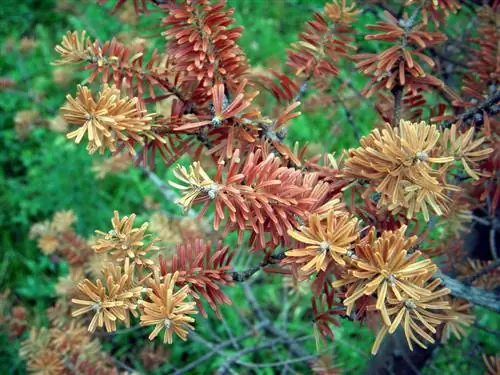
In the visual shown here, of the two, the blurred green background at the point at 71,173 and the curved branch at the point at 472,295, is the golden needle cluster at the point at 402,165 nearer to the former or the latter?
the curved branch at the point at 472,295

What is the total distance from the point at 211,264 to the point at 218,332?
5.10ft

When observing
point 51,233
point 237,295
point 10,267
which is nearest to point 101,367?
point 51,233

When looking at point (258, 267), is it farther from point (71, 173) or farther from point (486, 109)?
point (71, 173)

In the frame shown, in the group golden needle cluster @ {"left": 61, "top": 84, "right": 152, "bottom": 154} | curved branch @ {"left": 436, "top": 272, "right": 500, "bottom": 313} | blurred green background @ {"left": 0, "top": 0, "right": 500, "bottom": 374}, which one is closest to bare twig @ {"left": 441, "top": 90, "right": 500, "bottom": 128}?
curved branch @ {"left": 436, "top": 272, "right": 500, "bottom": 313}

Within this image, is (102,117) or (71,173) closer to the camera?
(102,117)

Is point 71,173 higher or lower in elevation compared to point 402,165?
lower

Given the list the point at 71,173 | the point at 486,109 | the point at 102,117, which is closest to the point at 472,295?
the point at 486,109

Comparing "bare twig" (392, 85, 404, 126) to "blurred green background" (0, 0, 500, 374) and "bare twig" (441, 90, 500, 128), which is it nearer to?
"bare twig" (441, 90, 500, 128)

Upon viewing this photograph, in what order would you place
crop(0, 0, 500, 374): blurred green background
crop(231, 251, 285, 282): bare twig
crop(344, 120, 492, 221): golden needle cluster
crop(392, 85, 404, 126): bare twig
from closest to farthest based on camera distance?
crop(344, 120, 492, 221): golden needle cluster → crop(231, 251, 285, 282): bare twig → crop(392, 85, 404, 126): bare twig → crop(0, 0, 500, 374): blurred green background

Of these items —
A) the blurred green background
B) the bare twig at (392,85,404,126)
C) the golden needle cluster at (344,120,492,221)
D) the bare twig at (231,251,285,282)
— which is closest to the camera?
the golden needle cluster at (344,120,492,221)

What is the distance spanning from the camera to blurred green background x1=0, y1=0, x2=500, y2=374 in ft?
6.45

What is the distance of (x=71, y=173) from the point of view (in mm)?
2547

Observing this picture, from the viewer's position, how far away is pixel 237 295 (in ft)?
7.50

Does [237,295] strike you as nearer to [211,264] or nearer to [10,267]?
[10,267]
